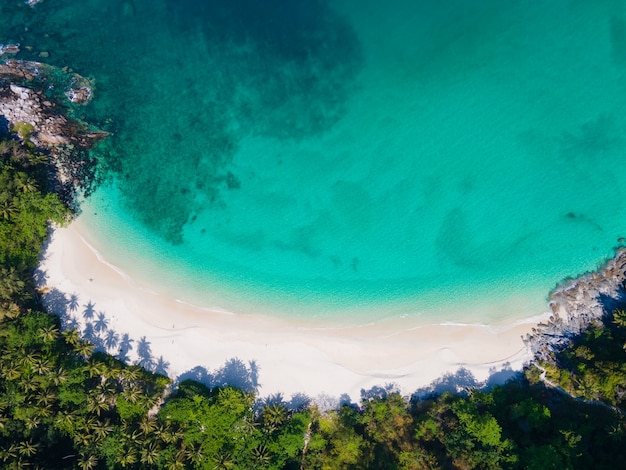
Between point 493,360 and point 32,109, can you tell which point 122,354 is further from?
point 493,360

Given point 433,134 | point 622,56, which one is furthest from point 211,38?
point 622,56

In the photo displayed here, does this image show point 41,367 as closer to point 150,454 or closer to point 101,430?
point 101,430

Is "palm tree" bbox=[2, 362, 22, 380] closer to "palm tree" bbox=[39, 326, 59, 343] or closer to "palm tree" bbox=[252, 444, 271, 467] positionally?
"palm tree" bbox=[39, 326, 59, 343]

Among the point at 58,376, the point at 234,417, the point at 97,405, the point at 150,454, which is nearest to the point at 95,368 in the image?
the point at 58,376

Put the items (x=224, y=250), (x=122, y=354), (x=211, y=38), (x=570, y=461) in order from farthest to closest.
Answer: (x=211, y=38) → (x=224, y=250) → (x=122, y=354) → (x=570, y=461)

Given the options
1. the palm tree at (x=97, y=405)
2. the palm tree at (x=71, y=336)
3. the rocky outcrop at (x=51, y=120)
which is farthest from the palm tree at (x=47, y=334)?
the rocky outcrop at (x=51, y=120)

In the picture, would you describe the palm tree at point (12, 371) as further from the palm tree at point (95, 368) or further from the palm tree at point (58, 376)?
the palm tree at point (95, 368)

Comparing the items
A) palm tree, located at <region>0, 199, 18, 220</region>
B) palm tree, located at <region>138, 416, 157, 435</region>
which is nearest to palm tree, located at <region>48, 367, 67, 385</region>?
palm tree, located at <region>138, 416, 157, 435</region>
